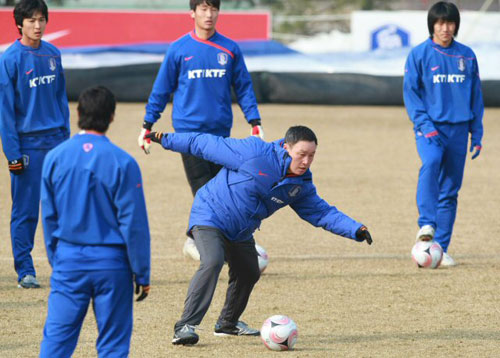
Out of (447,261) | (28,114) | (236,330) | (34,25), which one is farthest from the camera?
(447,261)

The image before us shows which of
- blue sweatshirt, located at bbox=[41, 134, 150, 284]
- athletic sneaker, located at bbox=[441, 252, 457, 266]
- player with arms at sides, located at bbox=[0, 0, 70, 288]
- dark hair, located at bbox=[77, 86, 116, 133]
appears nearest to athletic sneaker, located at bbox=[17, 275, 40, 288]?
player with arms at sides, located at bbox=[0, 0, 70, 288]

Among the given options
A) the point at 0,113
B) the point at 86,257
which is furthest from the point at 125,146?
the point at 86,257

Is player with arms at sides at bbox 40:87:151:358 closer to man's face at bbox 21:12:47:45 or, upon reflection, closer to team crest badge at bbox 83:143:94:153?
team crest badge at bbox 83:143:94:153

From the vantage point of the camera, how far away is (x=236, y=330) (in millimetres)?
6785

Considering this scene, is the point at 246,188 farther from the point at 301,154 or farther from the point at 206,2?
the point at 206,2

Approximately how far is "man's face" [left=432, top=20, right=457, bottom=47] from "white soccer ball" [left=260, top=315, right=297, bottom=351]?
3.76 meters

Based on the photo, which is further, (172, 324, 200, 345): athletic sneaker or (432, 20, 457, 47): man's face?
(432, 20, 457, 47): man's face

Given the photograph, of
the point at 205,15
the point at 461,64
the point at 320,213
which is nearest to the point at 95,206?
the point at 320,213

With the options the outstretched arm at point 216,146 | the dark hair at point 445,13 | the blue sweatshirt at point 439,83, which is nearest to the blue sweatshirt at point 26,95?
the outstretched arm at point 216,146

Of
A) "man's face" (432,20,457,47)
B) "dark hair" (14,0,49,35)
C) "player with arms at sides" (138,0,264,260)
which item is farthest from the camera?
"man's face" (432,20,457,47)

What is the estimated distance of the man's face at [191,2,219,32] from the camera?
848 centimetres

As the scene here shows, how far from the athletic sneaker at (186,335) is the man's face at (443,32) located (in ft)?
13.5

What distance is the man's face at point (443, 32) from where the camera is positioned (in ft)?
29.3

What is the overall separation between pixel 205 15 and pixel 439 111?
2.41 m
